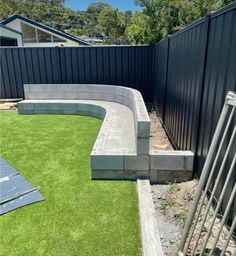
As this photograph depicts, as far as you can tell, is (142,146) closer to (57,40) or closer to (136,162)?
(136,162)

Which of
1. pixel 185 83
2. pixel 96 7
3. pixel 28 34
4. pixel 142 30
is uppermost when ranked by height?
pixel 96 7

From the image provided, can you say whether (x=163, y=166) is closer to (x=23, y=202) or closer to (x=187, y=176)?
(x=187, y=176)

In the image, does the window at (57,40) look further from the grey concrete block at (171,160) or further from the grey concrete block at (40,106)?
the grey concrete block at (171,160)

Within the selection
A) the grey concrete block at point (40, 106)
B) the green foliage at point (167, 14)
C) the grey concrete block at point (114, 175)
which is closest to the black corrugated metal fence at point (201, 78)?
the grey concrete block at point (114, 175)

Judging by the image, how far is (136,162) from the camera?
3.43 meters

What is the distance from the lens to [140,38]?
11.0 meters

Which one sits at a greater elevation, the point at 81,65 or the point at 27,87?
the point at 81,65

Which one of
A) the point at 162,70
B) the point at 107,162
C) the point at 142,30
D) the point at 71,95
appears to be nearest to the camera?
the point at 107,162

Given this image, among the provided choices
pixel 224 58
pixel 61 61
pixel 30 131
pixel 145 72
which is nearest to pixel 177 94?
pixel 224 58

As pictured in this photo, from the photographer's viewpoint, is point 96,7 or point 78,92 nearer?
point 78,92

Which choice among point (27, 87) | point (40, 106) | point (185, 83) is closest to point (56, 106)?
point (40, 106)

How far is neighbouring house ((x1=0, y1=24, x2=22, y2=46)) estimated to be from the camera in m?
14.3

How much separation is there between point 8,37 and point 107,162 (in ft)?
47.4

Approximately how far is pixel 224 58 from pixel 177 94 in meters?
1.92
